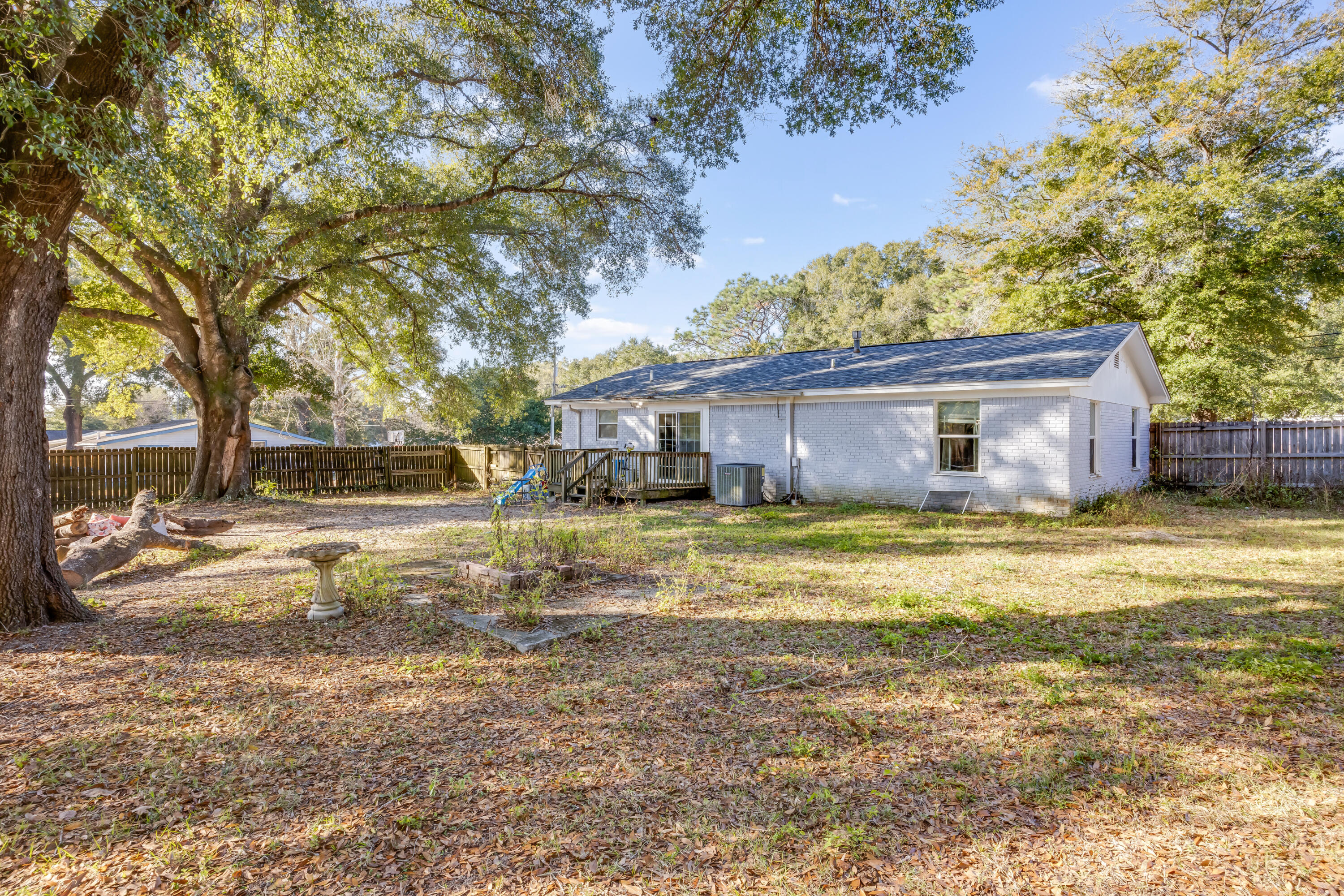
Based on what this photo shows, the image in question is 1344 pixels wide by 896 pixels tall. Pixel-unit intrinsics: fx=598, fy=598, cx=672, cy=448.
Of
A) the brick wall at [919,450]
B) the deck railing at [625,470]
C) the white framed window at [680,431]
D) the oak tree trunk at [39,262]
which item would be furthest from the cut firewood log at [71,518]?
the brick wall at [919,450]

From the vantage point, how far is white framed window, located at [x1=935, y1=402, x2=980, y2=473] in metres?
11.9

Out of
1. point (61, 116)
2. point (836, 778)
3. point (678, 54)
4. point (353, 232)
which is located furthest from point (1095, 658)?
point (353, 232)

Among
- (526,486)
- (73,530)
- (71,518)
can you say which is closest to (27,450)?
(73,530)

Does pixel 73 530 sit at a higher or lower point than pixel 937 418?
lower

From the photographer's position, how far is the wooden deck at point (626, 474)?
551 inches

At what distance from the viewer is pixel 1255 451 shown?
548 inches

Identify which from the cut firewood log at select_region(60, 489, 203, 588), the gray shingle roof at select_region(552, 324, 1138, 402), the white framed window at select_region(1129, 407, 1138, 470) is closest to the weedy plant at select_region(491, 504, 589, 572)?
the cut firewood log at select_region(60, 489, 203, 588)

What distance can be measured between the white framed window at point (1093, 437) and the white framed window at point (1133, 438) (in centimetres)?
284

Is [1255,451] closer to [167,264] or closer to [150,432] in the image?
[167,264]

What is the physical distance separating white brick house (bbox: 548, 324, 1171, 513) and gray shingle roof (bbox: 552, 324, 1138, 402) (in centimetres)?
5

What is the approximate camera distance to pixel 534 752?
3.17 m

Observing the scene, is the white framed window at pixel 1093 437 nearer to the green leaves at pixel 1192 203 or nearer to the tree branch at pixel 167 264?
the green leaves at pixel 1192 203

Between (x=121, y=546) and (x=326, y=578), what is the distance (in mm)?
4074

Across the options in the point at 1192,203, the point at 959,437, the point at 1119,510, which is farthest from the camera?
the point at 1192,203
